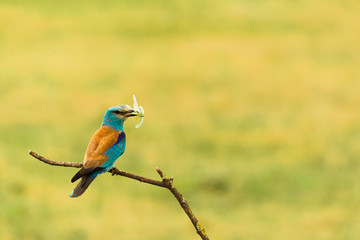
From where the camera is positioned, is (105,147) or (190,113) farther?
(190,113)

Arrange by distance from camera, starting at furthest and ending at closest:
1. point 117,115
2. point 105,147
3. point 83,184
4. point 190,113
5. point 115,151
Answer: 1. point 190,113
2. point 115,151
3. point 105,147
4. point 117,115
5. point 83,184

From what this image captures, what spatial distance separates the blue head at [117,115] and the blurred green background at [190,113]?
11.4 m

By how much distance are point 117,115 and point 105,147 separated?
0.89 ft

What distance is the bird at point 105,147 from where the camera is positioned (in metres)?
4.30

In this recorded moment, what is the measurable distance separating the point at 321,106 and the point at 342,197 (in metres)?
8.10

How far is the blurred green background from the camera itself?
1817cm

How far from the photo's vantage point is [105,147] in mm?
4602

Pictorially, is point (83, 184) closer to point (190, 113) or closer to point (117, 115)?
point (117, 115)

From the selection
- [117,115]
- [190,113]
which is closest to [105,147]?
[117,115]

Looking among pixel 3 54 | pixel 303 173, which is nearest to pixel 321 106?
pixel 303 173

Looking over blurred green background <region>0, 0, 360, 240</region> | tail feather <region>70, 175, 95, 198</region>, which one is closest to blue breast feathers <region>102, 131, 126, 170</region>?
tail feather <region>70, 175, 95, 198</region>

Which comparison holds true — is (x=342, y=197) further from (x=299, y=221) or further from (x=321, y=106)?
(x=321, y=106)

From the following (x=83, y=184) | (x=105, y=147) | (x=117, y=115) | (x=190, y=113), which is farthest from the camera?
(x=190, y=113)

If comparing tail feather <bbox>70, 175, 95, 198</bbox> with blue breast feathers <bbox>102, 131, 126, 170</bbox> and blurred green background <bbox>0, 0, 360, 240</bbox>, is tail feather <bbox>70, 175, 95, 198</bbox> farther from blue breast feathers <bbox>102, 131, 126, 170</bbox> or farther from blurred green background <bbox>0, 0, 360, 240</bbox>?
blurred green background <bbox>0, 0, 360, 240</bbox>
